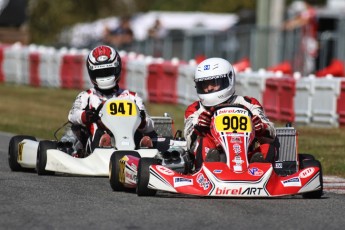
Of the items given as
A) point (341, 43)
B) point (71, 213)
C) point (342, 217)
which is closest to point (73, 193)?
point (71, 213)

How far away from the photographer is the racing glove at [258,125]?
34.4 ft

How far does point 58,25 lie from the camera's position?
52312 millimetres

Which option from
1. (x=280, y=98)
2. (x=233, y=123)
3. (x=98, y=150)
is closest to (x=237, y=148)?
(x=233, y=123)

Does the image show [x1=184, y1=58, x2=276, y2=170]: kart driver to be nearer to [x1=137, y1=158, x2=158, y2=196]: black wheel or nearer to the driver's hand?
the driver's hand

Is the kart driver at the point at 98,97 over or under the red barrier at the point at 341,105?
over

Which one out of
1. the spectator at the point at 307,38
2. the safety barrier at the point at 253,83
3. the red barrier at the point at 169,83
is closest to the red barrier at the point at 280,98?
the safety barrier at the point at 253,83

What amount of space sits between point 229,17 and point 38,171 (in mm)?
32537

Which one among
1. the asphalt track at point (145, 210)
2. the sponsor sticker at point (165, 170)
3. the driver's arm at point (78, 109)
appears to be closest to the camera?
the asphalt track at point (145, 210)

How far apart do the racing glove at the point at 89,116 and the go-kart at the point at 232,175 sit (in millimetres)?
2130

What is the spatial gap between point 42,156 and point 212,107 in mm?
2120

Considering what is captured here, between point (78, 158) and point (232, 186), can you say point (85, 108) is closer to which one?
point (78, 158)

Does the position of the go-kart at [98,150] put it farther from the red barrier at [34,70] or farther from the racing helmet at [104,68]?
the red barrier at [34,70]

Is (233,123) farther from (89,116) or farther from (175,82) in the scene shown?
(175,82)

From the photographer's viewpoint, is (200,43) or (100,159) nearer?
(100,159)
